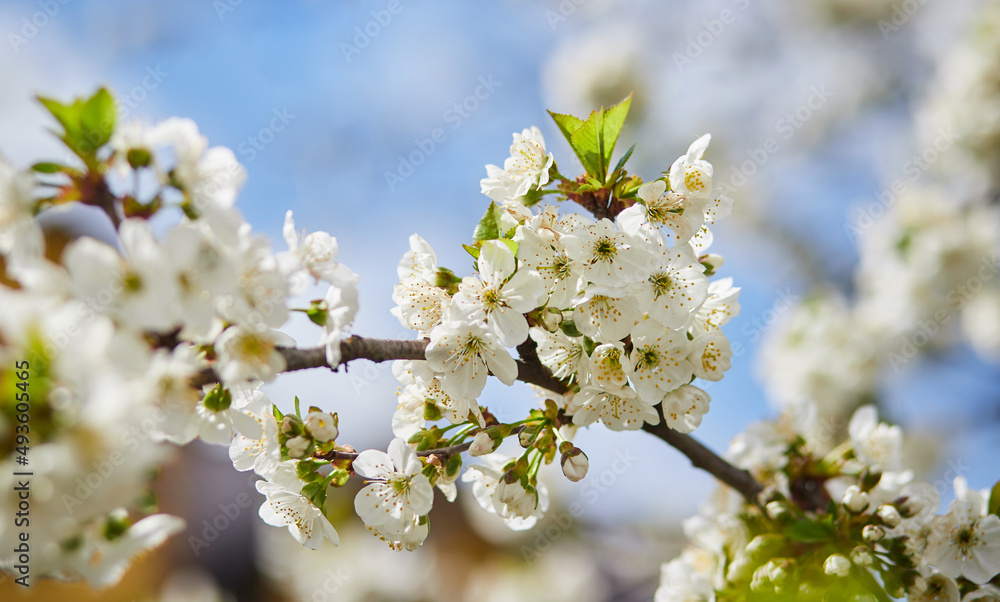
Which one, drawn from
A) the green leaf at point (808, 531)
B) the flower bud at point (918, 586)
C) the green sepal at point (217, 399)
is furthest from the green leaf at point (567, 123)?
the flower bud at point (918, 586)

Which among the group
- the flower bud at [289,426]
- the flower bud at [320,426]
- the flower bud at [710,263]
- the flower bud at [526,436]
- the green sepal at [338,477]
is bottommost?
the green sepal at [338,477]

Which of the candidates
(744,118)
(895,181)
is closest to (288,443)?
(895,181)

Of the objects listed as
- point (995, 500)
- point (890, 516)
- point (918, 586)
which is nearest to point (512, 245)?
point (890, 516)

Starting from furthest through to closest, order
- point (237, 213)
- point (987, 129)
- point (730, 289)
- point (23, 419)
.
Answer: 1. point (987, 129)
2. point (730, 289)
3. point (237, 213)
4. point (23, 419)

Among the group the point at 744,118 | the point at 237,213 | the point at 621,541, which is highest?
the point at 744,118

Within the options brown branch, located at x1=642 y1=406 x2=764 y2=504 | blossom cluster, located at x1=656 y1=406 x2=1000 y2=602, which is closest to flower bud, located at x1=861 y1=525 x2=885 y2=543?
blossom cluster, located at x1=656 y1=406 x2=1000 y2=602

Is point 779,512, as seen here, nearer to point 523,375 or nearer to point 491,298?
point 523,375

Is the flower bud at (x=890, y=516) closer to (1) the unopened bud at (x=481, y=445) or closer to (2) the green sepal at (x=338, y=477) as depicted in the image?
(1) the unopened bud at (x=481, y=445)

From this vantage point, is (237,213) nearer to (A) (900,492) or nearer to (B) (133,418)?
(B) (133,418)
